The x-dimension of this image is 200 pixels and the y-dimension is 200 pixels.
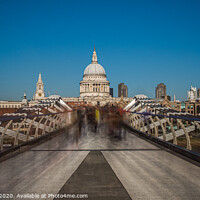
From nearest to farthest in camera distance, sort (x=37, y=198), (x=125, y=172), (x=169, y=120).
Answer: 1. (x=37, y=198)
2. (x=125, y=172)
3. (x=169, y=120)

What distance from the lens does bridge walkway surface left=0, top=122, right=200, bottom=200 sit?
16.0 feet

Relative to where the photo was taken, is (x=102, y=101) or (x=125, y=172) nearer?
(x=125, y=172)

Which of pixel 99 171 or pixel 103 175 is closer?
pixel 103 175

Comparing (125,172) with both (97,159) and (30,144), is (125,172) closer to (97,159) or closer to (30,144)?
(97,159)

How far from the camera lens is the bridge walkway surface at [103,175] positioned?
489 centimetres

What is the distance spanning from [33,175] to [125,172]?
2036 mm

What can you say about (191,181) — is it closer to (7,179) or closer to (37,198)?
(37,198)

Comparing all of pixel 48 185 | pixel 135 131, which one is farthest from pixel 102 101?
pixel 48 185

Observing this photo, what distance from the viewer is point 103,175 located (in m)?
5.94

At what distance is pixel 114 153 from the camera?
28.9 ft

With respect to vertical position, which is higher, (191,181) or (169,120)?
(169,120)

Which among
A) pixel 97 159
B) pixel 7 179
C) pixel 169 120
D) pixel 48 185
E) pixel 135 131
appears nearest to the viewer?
pixel 48 185

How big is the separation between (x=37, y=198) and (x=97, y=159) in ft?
10.9

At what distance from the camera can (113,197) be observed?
461 centimetres
